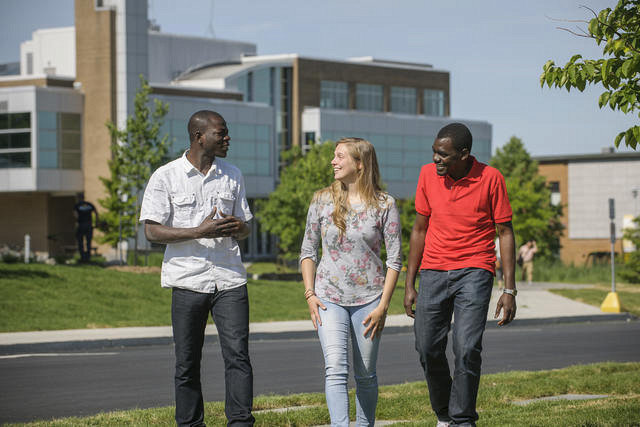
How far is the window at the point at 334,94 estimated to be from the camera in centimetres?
7500

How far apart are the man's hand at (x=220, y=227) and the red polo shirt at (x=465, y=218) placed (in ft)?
4.06

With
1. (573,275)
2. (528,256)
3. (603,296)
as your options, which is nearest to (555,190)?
(573,275)

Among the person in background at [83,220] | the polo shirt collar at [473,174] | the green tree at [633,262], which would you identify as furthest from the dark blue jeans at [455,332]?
the green tree at [633,262]

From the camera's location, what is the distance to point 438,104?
84.3 m

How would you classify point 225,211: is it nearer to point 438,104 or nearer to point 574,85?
point 574,85

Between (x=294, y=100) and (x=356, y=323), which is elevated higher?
(x=294, y=100)

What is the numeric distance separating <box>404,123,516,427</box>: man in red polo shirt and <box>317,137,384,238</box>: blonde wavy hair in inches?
15.8

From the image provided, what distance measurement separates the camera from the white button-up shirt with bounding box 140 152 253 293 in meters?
6.04

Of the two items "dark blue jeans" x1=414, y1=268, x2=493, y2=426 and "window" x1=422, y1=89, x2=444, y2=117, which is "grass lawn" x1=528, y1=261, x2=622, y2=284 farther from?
"window" x1=422, y1=89, x2=444, y2=117

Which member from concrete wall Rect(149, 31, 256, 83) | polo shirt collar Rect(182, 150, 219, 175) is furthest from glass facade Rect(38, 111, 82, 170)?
polo shirt collar Rect(182, 150, 219, 175)

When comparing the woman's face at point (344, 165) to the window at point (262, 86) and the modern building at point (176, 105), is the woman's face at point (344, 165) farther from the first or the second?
the window at point (262, 86)

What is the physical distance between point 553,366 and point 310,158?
24745mm

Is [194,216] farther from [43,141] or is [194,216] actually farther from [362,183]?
[43,141]

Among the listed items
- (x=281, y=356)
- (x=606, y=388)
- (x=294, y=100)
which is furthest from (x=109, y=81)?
(x=606, y=388)
